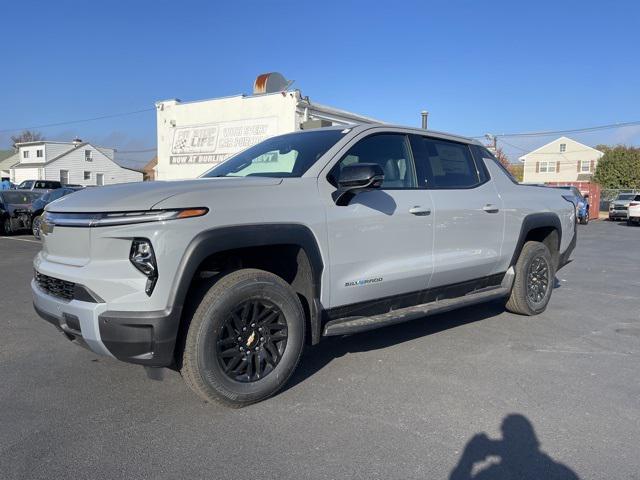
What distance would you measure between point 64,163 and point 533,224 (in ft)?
154

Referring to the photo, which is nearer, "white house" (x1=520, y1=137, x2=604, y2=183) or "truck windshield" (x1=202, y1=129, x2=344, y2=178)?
"truck windshield" (x1=202, y1=129, x2=344, y2=178)

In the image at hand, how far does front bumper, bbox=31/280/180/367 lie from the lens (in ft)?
9.84

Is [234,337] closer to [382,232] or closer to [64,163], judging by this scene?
[382,232]

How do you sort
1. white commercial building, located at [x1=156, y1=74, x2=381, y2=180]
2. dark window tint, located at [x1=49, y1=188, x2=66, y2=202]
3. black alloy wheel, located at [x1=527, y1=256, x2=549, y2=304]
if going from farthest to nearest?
dark window tint, located at [x1=49, y1=188, x2=66, y2=202] → white commercial building, located at [x1=156, y1=74, x2=381, y2=180] → black alloy wheel, located at [x1=527, y1=256, x2=549, y2=304]

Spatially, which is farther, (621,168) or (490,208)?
(621,168)

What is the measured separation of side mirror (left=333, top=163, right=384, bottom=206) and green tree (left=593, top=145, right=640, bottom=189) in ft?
185

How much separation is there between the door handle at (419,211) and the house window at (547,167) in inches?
2727

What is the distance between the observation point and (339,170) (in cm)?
397

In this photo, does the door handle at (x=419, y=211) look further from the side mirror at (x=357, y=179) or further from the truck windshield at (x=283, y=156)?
the truck windshield at (x=283, y=156)

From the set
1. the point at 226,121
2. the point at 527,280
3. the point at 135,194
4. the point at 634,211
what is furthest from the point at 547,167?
the point at 135,194

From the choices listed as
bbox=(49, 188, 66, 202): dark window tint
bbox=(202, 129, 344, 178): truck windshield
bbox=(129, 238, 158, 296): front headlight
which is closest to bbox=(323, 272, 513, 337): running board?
bbox=(202, 129, 344, 178): truck windshield

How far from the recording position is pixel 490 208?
5.11 metres

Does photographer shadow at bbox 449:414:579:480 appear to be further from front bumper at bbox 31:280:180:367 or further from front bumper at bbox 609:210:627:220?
front bumper at bbox 609:210:627:220

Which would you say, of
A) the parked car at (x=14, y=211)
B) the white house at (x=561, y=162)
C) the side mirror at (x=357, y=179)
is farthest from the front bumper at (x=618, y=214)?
the white house at (x=561, y=162)
